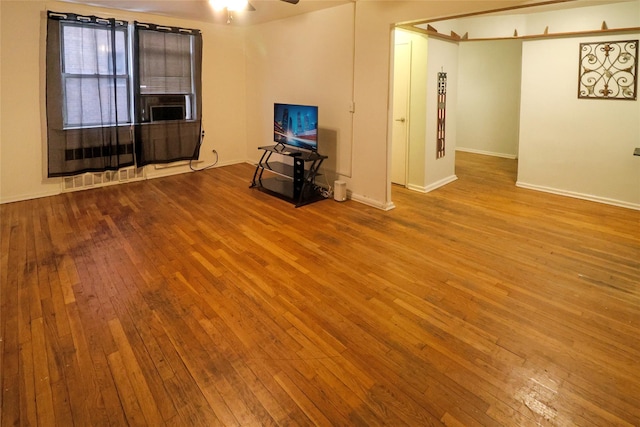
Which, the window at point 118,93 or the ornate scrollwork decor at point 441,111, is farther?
the ornate scrollwork decor at point 441,111

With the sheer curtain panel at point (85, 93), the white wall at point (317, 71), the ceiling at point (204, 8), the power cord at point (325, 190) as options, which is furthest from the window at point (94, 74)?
the power cord at point (325, 190)

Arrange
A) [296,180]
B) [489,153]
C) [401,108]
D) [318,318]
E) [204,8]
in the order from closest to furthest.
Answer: [318,318]
[296,180]
[204,8]
[401,108]
[489,153]

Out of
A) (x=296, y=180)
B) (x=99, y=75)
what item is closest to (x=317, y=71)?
(x=296, y=180)

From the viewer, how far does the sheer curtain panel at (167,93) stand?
5.39 metres

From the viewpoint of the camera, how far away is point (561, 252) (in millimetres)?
3490

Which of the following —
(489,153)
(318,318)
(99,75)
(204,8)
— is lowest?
(318,318)

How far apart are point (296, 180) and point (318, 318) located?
8.52 feet

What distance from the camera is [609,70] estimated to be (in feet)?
15.0

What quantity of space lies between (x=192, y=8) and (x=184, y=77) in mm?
1131

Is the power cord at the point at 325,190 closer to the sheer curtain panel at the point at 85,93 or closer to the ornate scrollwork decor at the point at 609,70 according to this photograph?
the sheer curtain panel at the point at 85,93

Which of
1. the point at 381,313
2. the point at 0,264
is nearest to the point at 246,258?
the point at 381,313

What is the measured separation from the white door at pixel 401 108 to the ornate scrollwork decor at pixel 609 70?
2103 mm

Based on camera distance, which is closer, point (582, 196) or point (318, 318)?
point (318, 318)

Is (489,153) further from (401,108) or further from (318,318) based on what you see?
(318,318)
